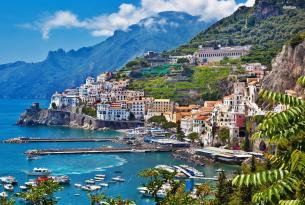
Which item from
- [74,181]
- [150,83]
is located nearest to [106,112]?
[150,83]

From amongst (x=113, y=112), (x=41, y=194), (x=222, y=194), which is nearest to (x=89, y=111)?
(x=113, y=112)

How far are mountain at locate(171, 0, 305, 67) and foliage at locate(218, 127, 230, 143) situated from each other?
33362mm

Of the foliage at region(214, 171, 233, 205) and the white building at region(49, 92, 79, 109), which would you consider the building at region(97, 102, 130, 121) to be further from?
the foliage at region(214, 171, 233, 205)

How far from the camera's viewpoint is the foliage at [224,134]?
186 ft

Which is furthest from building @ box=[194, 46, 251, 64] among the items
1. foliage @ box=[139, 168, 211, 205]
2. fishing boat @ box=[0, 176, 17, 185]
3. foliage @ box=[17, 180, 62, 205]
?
foliage @ box=[17, 180, 62, 205]

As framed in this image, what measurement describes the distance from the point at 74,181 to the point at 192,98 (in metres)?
44.5

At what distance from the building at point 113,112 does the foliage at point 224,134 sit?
89.4ft

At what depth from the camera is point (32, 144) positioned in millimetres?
65438

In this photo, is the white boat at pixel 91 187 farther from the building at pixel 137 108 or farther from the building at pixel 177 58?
the building at pixel 177 58

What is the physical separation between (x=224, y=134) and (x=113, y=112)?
95.8 feet

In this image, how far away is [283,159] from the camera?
5023 mm

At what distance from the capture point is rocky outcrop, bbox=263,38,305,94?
58.1 meters

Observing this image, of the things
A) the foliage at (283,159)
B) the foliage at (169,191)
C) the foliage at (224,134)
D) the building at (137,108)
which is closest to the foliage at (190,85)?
the building at (137,108)

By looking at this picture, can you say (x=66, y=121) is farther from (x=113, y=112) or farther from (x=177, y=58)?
(x=177, y=58)
